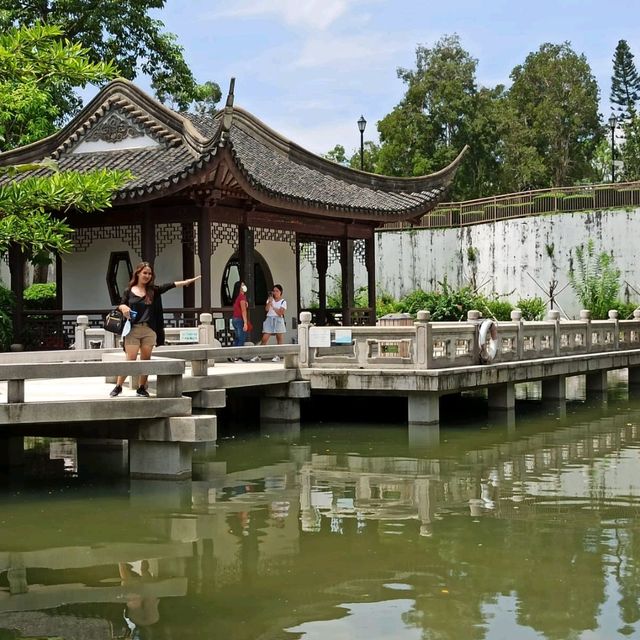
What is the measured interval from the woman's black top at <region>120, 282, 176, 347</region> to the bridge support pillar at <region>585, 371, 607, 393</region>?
34.0 ft

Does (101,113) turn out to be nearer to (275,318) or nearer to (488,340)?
(275,318)

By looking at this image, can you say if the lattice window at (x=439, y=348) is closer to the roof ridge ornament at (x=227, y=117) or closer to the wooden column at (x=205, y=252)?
the wooden column at (x=205, y=252)

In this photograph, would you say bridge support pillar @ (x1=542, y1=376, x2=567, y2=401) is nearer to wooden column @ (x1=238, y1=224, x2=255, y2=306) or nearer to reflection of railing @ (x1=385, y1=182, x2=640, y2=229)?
wooden column @ (x1=238, y1=224, x2=255, y2=306)

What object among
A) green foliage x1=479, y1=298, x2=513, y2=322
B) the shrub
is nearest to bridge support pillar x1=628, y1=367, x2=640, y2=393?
green foliage x1=479, y1=298, x2=513, y2=322

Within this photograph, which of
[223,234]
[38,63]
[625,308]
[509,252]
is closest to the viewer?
[38,63]

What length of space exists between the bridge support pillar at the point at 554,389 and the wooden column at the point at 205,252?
553 centimetres

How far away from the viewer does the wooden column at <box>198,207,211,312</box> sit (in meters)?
15.9

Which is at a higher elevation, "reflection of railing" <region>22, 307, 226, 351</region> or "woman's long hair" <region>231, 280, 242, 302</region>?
"woman's long hair" <region>231, 280, 242, 302</region>

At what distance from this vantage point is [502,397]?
49.9 feet

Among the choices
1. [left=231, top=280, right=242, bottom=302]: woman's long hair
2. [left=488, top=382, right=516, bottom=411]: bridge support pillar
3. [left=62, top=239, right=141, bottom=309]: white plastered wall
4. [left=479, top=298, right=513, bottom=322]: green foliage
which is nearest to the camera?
[left=488, top=382, right=516, bottom=411]: bridge support pillar

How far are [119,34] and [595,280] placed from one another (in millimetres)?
15839

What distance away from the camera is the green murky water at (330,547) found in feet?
19.1

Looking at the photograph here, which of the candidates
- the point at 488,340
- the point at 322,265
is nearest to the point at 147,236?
the point at 488,340

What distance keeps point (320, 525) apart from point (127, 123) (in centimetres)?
1079
